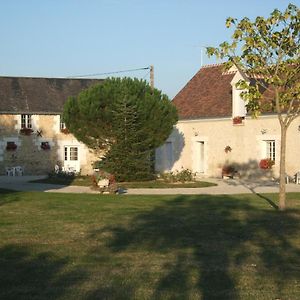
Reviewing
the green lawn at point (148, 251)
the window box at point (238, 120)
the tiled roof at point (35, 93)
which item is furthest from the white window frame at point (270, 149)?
the tiled roof at point (35, 93)

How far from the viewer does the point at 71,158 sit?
35.0m

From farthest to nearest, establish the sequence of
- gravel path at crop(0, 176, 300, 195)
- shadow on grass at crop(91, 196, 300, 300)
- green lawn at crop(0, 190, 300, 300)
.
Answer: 1. gravel path at crop(0, 176, 300, 195)
2. shadow on grass at crop(91, 196, 300, 300)
3. green lawn at crop(0, 190, 300, 300)

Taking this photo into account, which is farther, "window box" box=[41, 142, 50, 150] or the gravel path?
"window box" box=[41, 142, 50, 150]

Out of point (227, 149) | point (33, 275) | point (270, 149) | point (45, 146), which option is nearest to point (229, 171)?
point (227, 149)

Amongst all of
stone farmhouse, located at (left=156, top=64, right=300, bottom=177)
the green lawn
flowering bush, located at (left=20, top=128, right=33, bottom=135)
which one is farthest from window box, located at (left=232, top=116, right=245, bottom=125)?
the green lawn

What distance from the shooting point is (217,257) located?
866cm

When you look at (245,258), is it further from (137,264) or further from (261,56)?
(261,56)

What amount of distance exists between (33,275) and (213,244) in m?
3.52

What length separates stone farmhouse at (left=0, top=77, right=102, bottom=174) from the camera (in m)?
33.4

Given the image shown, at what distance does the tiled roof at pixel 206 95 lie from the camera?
29.5 metres

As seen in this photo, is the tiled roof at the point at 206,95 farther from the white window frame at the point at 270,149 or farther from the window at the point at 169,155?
the white window frame at the point at 270,149

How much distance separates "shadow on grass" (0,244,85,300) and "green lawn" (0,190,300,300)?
0.04 feet

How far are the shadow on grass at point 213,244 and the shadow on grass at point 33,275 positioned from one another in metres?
1.06

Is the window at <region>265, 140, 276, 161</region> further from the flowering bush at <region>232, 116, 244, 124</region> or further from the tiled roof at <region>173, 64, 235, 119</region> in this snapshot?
the tiled roof at <region>173, 64, 235, 119</region>
